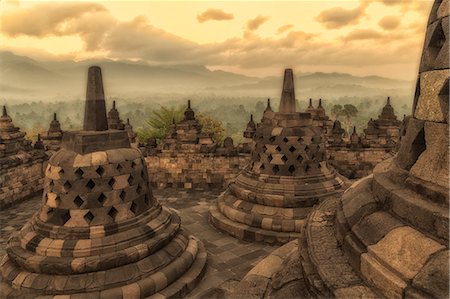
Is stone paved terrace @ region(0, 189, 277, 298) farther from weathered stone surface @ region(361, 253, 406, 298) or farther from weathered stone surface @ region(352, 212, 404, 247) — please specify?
weathered stone surface @ region(361, 253, 406, 298)

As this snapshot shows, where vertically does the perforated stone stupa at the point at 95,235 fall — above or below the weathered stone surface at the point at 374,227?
below

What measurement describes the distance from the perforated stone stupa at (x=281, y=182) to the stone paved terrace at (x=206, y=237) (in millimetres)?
404

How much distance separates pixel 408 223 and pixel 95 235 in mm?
5104

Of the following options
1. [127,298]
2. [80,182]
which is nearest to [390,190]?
[127,298]

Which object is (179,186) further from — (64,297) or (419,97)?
(419,97)

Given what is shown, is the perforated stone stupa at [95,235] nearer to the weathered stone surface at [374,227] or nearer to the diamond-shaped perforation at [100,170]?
the diamond-shaped perforation at [100,170]

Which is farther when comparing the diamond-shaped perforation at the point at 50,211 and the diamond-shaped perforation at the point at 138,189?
the diamond-shaped perforation at the point at 138,189

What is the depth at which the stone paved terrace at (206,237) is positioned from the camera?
6.92 metres

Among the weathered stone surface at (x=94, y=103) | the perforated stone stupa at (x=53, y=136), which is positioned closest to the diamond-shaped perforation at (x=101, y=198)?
the weathered stone surface at (x=94, y=103)

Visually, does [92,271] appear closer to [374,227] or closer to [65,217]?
[65,217]

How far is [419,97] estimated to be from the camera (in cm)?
299

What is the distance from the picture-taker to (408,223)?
258cm

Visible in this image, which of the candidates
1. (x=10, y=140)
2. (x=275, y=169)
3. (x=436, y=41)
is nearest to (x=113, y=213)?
(x=275, y=169)

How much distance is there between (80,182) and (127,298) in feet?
7.22
